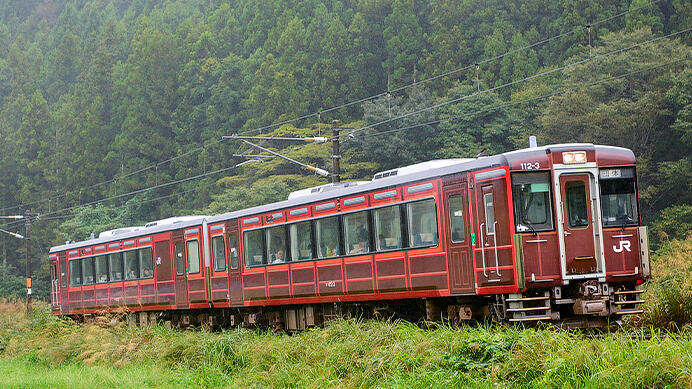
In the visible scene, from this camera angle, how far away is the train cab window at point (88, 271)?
98.3 ft

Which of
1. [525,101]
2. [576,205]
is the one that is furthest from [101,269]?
[525,101]

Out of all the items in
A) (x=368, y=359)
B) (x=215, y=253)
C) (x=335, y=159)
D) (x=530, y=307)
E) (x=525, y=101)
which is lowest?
(x=368, y=359)

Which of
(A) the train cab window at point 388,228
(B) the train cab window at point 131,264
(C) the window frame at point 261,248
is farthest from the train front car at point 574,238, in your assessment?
(B) the train cab window at point 131,264

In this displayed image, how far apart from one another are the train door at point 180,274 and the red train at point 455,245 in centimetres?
184

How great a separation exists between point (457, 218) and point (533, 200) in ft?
4.66

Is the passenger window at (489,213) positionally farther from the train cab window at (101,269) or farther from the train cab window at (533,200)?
the train cab window at (101,269)

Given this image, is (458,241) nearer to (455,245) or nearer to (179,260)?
(455,245)

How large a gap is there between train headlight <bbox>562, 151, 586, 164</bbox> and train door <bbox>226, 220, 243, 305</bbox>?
33.0 feet

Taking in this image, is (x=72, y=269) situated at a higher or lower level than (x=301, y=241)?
lower

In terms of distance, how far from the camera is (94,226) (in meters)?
63.3

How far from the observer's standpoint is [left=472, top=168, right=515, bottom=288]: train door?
1406 cm

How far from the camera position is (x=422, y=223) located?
1598 centimetres

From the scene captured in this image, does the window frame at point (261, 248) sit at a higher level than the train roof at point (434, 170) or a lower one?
lower

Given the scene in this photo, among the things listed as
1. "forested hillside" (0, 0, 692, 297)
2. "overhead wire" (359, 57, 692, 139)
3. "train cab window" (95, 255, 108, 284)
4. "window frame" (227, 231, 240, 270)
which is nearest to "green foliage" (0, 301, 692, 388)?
"window frame" (227, 231, 240, 270)
